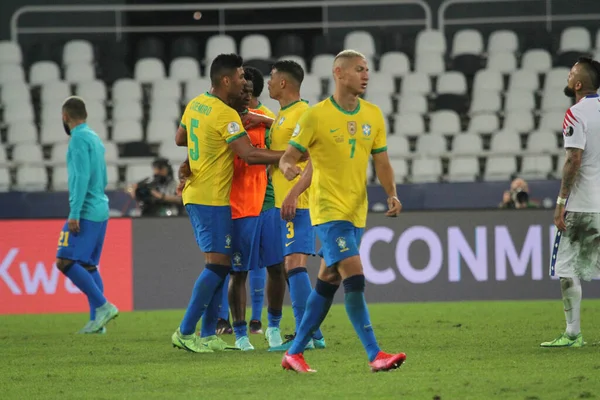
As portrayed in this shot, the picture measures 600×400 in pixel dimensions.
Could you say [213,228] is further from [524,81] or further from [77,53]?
[77,53]

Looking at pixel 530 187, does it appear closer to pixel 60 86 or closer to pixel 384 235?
pixel 384 235

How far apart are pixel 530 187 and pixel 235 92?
27.7 ft

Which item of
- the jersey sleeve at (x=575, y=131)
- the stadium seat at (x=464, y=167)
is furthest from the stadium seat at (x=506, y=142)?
the jersey sleeve at (x=575, y=131)

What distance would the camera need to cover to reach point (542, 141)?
1862 cm

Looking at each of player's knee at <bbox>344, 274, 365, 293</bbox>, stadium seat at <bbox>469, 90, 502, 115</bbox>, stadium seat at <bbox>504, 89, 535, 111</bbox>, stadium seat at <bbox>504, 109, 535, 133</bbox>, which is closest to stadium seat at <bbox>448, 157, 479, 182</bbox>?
stadium seat at <bbox>504, 109, 535, 133</bbox>

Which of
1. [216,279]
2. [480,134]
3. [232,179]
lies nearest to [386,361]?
[216,279]

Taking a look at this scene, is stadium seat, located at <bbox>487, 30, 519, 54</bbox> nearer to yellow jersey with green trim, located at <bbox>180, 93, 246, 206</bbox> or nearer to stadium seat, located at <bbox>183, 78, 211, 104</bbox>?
stadium seat, located at <bbox>183, 78, 211, 104</bbox>

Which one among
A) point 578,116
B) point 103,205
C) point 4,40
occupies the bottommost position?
point 103,205

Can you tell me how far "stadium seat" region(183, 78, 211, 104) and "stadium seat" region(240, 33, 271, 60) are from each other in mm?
1122

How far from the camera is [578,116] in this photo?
897cm

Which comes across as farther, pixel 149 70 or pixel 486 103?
pixel 149 70

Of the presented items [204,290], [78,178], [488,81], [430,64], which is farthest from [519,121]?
[204,290]

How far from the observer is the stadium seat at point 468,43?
2114cm

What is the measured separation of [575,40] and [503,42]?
1.27 meters
